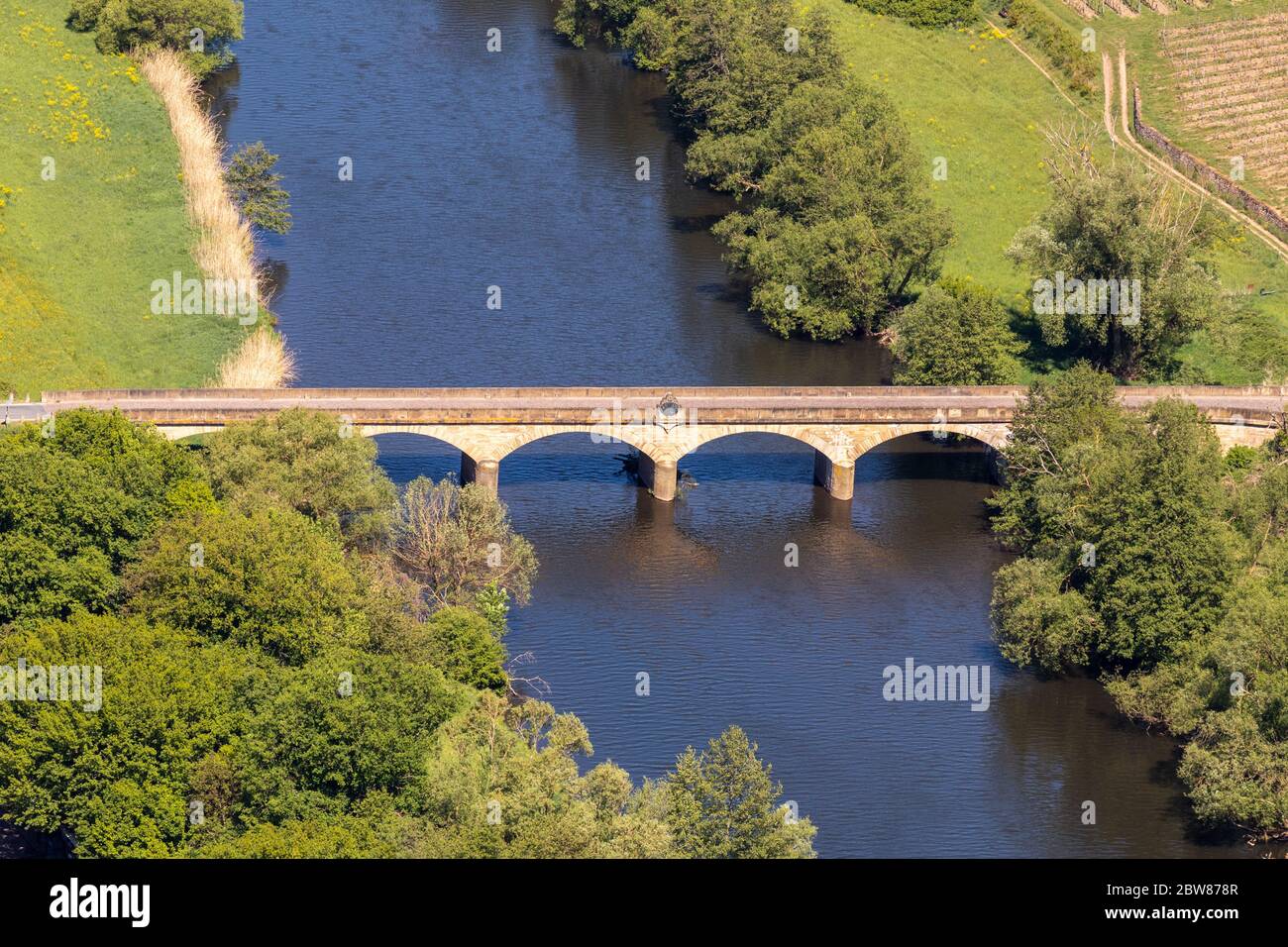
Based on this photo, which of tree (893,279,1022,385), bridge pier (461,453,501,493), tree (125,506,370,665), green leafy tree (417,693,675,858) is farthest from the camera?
tree (893,279,1022,385)

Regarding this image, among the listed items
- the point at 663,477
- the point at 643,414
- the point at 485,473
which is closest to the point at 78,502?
the point at 485,473

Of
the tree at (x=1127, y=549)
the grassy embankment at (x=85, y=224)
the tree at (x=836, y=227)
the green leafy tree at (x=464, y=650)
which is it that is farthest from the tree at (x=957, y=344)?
the green leafy tree at (x=464, y=650)

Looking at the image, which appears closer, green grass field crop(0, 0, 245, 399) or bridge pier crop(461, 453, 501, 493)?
bridge pier crop(461, 453, 501, 493)

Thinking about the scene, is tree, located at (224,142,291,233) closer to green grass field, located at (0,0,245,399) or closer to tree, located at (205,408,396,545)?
green grass field, located at (0,0,245,399)

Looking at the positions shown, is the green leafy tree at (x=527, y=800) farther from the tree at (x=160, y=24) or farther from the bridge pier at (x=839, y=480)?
the tree at (x=160, y=24)

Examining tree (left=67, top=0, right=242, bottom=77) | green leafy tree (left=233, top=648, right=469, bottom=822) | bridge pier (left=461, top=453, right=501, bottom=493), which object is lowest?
green leafy tree (left=233, top=648, right=469, bottom=822)

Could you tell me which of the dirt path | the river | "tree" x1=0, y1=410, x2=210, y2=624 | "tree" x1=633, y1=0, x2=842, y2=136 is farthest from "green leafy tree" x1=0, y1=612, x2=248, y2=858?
the dirt path
